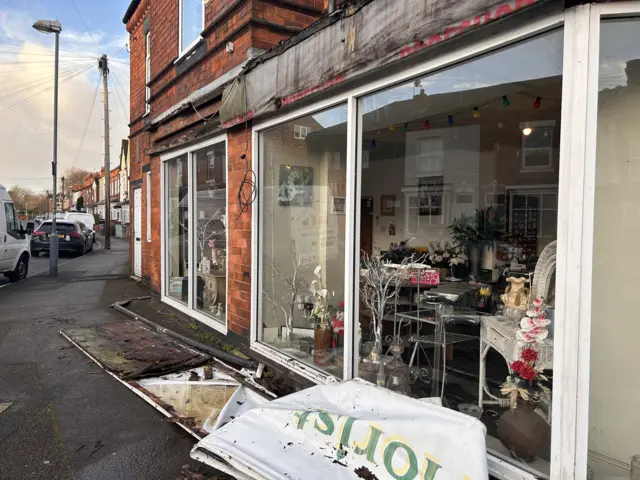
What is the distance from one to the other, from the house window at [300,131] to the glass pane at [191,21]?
2720 mm

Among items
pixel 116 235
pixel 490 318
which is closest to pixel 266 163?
pixel 490 318

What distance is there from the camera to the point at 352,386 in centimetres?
288

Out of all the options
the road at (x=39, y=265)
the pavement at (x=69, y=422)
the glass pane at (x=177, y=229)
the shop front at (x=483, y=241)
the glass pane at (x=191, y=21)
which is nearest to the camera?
the shop front at (x=483, y=241)

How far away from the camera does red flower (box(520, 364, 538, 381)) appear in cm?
266

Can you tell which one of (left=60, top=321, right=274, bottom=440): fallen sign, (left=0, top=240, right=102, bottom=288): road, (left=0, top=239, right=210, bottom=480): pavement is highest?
(left=60, top=321, right=274, bottom=440): fallen sign

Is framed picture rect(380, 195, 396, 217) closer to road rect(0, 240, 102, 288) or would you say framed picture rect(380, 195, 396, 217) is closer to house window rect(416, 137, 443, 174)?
house window rect(416, 137, 443, 174)

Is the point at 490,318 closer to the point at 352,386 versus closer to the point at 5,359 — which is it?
the point at 352,386

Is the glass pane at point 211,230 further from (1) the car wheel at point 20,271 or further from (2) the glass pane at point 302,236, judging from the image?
(1) the car wheel at point 20,271

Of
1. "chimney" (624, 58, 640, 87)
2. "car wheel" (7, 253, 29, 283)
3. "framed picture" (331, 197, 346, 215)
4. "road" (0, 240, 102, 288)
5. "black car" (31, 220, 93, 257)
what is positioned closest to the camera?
"chimney" (624, 58, 640, 87)

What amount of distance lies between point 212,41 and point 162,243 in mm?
3563

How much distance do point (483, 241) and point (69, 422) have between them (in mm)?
6119

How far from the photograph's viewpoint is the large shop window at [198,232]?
19.3ft

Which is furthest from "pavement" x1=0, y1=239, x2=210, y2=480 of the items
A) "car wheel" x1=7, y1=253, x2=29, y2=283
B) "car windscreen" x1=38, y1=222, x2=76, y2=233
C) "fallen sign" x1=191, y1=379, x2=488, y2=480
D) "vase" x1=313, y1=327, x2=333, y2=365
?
"car windscreen" x1=38, y1=222, x2=76, y2=233

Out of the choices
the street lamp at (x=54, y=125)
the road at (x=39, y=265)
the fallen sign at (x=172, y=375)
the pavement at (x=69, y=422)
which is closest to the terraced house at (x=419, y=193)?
the fallen sign at (x=172, y=375)
